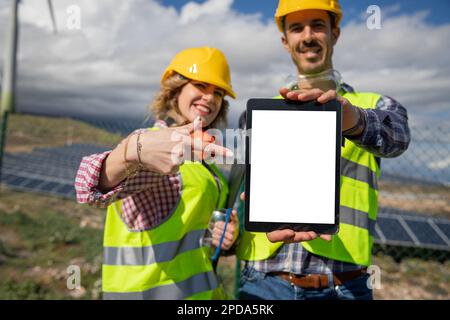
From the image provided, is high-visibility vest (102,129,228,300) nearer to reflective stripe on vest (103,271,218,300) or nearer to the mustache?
reflective stripe on vest (103,271,218,300)

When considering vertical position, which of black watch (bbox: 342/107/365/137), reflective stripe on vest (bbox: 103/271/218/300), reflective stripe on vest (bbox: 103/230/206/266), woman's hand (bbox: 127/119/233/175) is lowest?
reflective stripe on vest (bbox: 103/271/218/300)

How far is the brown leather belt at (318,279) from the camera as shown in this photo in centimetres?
194

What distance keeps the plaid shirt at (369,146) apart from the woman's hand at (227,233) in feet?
0.65

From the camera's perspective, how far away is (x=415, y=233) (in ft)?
20.7

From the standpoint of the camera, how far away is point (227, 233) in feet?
6.98

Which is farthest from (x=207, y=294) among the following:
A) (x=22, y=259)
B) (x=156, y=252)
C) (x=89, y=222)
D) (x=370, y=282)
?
(x=89, y=222)

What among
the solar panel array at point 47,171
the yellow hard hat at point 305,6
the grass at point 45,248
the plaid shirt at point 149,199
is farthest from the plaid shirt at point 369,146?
the solar panel array at point 47,171

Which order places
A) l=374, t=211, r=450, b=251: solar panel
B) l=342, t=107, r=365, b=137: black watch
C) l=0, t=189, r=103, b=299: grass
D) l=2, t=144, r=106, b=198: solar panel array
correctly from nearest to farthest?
l=342, t=107, r=365, b=137: black watch
l=0, t=189, r=103, b=299: grass
l=374, t=211, r=450, b=251: solar panel
l=2, t=144, r=106, b=198: solar panel array

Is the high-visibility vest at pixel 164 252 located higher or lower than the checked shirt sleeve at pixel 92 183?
lower

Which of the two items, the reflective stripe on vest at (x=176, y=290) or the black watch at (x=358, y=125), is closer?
the black watch at (x=358, y=125)

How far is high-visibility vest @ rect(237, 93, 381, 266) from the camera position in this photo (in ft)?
6.01

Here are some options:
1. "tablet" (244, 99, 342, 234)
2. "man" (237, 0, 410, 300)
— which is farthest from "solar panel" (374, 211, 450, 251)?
"tablet" (244, 99, 342, 234)

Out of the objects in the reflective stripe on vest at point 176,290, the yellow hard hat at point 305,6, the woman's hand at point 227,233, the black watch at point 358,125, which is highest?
the yellow hard hat at point 305,6

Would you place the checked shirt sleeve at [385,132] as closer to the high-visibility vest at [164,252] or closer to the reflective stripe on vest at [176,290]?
the high-visibility vest at [164,252]
